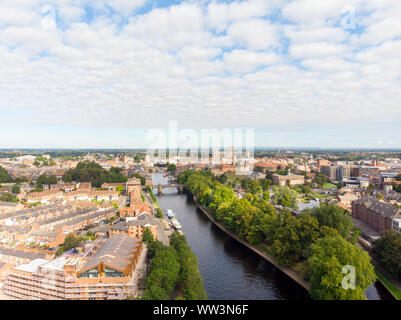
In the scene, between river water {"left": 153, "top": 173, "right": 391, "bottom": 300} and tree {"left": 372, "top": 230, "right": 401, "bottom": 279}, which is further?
tree {"left": 372, "top": 230, "right": 401, "bottom": 279}

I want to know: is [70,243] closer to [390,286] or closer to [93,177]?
[390,286]

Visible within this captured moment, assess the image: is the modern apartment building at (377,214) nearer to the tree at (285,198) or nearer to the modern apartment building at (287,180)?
the tree at (285,198)

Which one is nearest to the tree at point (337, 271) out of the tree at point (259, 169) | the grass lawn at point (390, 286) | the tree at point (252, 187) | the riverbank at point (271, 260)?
the riverbank at point (271, 260)

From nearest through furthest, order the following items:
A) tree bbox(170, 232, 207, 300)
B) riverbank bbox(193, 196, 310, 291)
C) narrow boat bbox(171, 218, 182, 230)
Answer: tree bbox(170, 232, 207, 300) < riverbank bbox(193, 196, 310, 291) < narrow boat bbox(171, 218, 182, 230)

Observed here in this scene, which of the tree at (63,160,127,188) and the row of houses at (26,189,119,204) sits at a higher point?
the tree at (63,160,127,188)

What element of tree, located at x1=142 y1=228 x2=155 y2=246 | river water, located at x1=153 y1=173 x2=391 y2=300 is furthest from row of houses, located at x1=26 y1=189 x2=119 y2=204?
tree, located at x1=142 y1=228 x2=155 y2=246

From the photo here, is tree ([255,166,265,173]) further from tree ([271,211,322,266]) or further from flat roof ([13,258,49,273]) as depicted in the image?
flat roof ([13,258,49,273])
